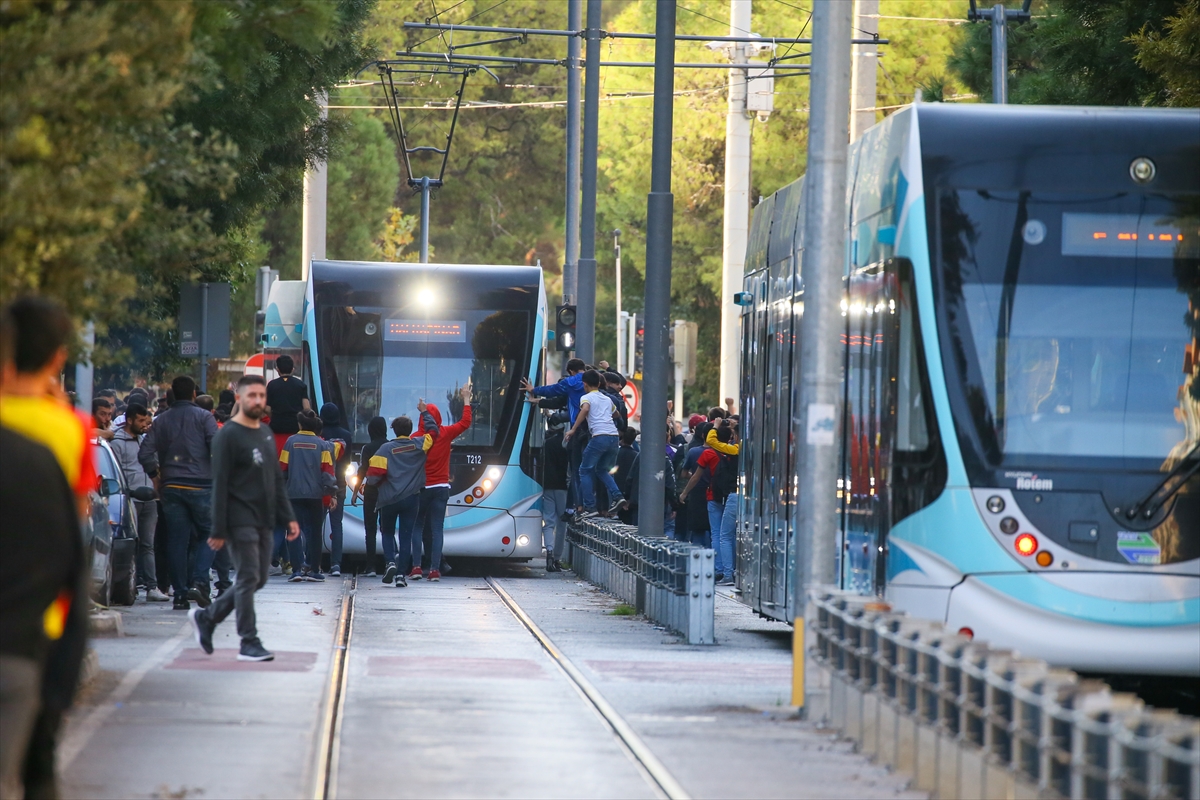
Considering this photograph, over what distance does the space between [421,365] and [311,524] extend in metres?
2.47

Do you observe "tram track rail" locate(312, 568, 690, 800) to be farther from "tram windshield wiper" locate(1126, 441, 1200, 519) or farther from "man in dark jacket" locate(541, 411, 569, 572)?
"man in dark jacket" locate(541, 411, 569, 572)

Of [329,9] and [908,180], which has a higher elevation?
[329,9]

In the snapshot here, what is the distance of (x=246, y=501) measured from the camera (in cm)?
1162

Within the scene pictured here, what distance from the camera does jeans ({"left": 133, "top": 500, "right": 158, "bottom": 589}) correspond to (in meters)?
16.4

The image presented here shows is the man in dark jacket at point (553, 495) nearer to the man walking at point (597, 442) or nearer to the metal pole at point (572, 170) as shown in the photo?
the man walking at point (597, 442)

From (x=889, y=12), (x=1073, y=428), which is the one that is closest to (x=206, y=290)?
(x=1073, y=428)

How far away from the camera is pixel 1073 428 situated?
33.8 feet

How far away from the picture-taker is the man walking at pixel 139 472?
1587cm

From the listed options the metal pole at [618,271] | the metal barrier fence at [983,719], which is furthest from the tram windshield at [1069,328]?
the metal pole at [618,271]

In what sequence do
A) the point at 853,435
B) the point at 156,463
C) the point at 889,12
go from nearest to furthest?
the point at 853,435 → the point at 156,463 → the point at 889,12

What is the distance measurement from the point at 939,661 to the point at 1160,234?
343 cm

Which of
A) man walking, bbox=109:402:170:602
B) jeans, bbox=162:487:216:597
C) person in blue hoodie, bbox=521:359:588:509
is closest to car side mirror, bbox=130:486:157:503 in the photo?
jeans, bbox=162:487:216:597

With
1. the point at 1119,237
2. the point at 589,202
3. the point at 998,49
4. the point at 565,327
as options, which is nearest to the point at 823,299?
the point at 1119,237

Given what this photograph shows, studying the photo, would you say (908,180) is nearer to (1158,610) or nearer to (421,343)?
(1158,610)
